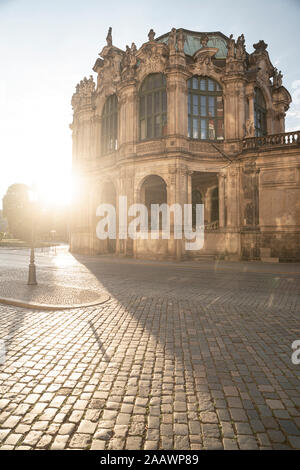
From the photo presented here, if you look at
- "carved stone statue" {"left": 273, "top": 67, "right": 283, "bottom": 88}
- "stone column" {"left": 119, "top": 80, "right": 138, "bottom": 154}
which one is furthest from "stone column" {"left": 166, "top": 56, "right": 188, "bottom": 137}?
"carved stone statue" {"left": 273, "top": 67, "right": 283, "bottom": 88}

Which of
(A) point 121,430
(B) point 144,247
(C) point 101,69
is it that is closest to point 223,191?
(B) point 144,247

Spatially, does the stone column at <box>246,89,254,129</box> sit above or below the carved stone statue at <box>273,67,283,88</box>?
below

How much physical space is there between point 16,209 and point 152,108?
161 feet

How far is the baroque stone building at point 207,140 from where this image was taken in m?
20.1

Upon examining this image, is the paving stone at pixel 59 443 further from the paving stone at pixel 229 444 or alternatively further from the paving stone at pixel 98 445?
the paving stone at pixel 229 444

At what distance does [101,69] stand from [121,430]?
101ft

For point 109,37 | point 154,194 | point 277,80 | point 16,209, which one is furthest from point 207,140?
point 16,209

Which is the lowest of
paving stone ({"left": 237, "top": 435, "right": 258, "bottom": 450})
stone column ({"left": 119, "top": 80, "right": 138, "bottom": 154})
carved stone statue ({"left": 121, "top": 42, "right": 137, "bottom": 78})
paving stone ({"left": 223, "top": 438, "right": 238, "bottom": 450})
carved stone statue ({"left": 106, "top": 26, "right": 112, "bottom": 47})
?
paving stone ({"left": 223, "top": 438, "right": 238, "bottom": 450})

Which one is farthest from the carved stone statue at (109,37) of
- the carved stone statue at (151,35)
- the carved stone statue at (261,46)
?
the carved stone statue at (261,46)

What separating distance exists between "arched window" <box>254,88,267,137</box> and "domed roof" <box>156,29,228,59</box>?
4777 mm

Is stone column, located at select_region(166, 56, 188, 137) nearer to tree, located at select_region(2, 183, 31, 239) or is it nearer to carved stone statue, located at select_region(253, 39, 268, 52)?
carved stone statue, located at select_region(253, 39, 268, 52)

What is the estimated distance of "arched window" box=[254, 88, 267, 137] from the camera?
79.7ft

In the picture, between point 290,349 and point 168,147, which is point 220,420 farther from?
point 168,147

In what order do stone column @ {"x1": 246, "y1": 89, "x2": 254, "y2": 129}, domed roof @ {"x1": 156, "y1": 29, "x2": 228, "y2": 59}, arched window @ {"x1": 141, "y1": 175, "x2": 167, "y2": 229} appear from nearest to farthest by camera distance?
stone column @ {"x1": 246, "y1": 89, "x2": 254, "y2": 129}
domed roof @ {"x1": 156, "y1": 29, "x2": 228, "y2": 59}
arched window @ {"x1": 141, "y1": 175, "x2": 167, "y2": 229}
